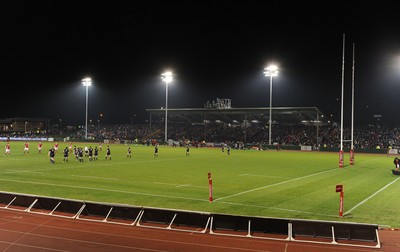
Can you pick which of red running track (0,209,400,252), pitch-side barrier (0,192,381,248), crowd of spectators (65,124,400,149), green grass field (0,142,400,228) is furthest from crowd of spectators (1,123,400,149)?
red running track (0,209,400,252)

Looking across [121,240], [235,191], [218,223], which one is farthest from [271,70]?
[121,240]

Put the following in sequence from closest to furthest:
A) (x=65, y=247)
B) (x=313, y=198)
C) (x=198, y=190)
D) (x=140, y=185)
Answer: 1. (x=65, y=247)
2. (x=313, y=198)
3. (x=198, y=190)
4. (x=140, y=185)

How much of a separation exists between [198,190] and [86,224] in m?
9.38

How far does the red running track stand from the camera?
1130 centimetres

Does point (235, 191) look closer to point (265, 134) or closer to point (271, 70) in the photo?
point (271, 70)

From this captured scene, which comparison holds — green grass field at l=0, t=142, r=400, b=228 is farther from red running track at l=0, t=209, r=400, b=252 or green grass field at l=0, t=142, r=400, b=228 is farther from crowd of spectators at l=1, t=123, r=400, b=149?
crowd of spectators at l=1, t=123, r=400, b=149

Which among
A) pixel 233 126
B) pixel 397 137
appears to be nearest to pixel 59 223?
pixel 397 137

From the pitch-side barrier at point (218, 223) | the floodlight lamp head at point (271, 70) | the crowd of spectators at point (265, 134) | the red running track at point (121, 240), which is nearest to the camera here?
the red running track at point (121, 240)

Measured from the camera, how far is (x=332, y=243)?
1195 cm

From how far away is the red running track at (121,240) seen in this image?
37.1ft

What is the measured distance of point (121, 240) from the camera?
475 inches

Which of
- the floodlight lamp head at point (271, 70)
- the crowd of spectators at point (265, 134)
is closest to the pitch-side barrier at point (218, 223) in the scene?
the floodlight lamp head at point (271, 70)

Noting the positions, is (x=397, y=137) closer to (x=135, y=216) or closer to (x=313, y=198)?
(x=313, y=198)

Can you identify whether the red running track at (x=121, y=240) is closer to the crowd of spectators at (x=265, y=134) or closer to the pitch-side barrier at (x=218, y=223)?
the pitch-side barrier at (x=218, y=223)
